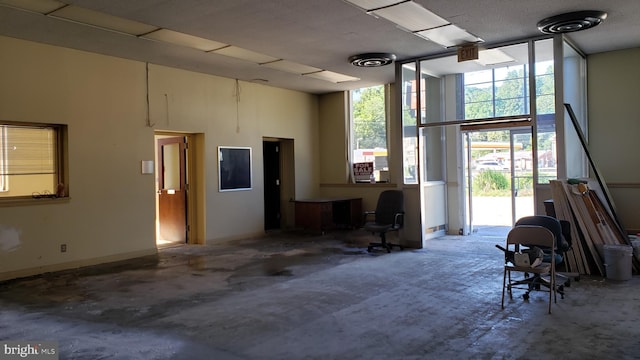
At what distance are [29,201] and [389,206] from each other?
205 inches

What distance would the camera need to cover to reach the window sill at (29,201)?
19.4 ft

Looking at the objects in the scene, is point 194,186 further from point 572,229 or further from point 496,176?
point 572,229

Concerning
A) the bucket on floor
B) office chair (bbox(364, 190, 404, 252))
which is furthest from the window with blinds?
the bucket on floor

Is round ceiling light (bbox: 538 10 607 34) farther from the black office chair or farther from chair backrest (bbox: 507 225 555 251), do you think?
chair backrest (bbox: 507 225 555 251)

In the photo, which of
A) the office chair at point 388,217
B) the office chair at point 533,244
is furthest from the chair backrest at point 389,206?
the office chair at point 533,244

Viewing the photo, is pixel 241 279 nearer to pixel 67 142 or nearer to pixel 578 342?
pixel 67 142

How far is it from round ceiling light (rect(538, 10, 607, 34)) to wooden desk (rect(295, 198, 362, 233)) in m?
5.15

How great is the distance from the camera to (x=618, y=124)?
7.23 m

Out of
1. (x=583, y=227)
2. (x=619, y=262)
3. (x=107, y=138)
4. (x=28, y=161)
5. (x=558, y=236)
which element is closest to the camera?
(x=558, y=236)

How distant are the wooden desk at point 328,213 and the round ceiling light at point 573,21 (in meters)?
5.15

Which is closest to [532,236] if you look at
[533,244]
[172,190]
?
[533,244]

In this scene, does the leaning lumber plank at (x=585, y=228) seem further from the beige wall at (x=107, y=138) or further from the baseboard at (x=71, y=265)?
the baseboard at (x=71, y=265)

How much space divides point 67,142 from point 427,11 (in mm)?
5104

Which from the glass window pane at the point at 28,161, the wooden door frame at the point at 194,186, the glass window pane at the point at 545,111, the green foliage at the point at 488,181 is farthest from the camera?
the green foliage at the point at 488,181
